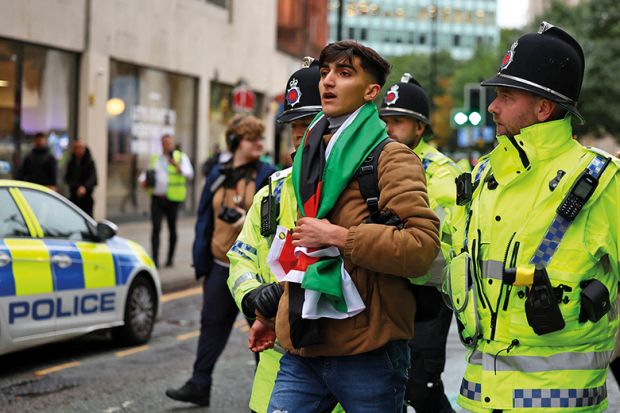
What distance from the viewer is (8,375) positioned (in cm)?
806

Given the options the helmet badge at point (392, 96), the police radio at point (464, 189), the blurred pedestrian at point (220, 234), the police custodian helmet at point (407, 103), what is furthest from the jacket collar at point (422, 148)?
the police radio at point (464, 189)

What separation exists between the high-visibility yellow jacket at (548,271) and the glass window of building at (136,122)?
19.8 metres

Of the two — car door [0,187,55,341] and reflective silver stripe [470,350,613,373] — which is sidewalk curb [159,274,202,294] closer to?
car door [0,187,55,341]

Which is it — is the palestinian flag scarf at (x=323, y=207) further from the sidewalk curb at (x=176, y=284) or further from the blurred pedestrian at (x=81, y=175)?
the blurred pedestrian at (x=81, y=175)

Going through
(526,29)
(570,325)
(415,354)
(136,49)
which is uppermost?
(526,29)

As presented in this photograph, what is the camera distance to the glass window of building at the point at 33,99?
1873cm

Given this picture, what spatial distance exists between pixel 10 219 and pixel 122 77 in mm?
15507

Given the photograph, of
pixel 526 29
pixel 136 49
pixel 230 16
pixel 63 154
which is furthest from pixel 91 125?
pixel 526 29

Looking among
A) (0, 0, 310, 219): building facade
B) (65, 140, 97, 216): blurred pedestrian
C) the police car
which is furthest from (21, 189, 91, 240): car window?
(0, 0, 310, 219): building facade

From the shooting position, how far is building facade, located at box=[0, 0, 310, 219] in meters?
19.2

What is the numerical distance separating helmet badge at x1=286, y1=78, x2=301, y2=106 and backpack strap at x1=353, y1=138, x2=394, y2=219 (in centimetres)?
123

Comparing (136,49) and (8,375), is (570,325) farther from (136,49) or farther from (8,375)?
(136,49)

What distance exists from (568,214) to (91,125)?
61.9 ft

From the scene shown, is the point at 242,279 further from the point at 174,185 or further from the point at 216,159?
the point at 216,159
